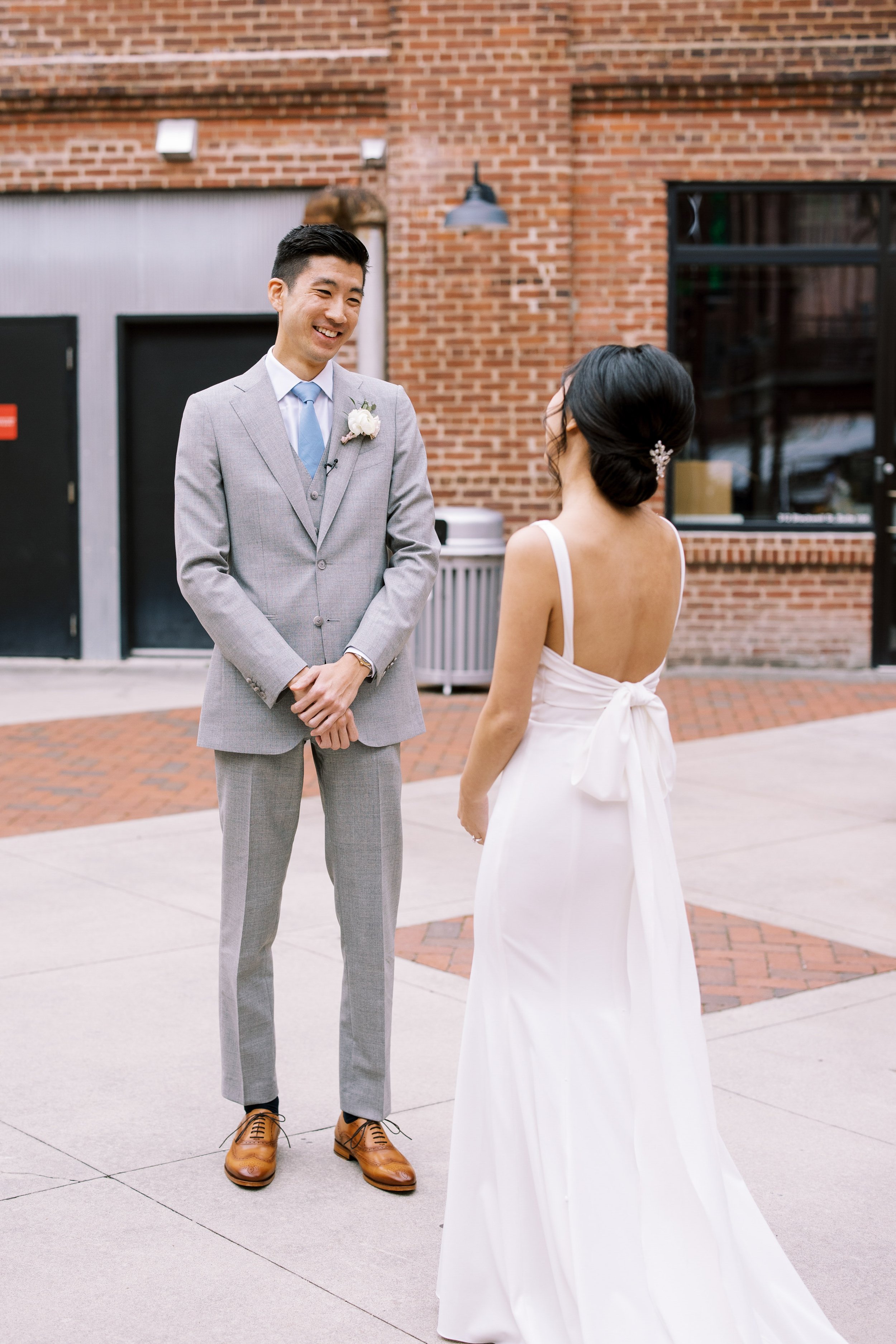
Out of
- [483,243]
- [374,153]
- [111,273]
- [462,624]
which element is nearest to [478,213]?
[483,243]

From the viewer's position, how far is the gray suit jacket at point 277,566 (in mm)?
3533

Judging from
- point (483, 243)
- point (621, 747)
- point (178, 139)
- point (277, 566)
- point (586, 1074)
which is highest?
point (178, 139)

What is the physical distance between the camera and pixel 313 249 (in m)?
3.57

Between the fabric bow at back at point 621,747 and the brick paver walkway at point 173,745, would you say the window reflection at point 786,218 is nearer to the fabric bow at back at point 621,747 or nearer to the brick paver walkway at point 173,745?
the brick paver walkway at point 173,745

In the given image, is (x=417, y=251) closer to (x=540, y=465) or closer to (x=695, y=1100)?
(x=540, y=465)

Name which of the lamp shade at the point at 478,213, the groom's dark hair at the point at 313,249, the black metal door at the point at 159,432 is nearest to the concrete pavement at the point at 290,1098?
the groom's dark hair at the point at 313,249

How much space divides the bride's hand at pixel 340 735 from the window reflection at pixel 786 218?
8.91 metres

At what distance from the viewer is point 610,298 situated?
11516 mm

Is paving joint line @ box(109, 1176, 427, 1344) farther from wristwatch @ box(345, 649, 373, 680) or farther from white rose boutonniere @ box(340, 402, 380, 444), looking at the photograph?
white rose boutonniere @ box(340, 402, 380, 444)

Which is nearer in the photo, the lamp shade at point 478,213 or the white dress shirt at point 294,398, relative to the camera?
the white dress shirt at point 294,398

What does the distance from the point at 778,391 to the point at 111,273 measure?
517 cm

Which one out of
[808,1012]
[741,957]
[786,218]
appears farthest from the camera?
[786,218]

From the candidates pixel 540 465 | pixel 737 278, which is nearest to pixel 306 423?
pixel 540 465

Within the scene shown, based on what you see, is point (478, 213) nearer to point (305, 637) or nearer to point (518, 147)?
point (518, 147)
